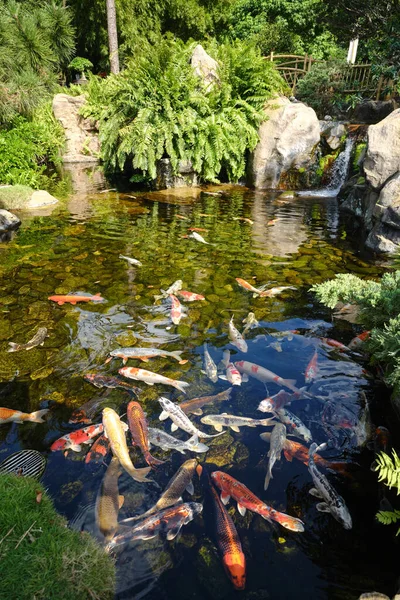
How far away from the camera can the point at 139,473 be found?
305 cm

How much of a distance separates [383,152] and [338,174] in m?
5.78

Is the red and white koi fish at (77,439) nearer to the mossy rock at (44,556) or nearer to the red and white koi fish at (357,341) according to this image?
the mossy rock at (44,556)

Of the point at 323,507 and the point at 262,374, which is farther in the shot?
the point at 262,374

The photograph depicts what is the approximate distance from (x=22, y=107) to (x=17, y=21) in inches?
202

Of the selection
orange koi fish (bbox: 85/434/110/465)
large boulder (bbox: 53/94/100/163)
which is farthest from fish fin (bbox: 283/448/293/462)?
large boulder (bbox: 53/94/100/163)

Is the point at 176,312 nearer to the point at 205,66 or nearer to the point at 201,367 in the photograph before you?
the point at 201,367

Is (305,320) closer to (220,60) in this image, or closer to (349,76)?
(220,60)

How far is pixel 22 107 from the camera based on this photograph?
40.1ft

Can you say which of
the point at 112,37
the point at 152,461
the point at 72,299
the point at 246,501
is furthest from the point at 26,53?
the point at 246,501

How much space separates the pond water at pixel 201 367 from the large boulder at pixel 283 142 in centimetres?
471

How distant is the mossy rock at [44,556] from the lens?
2.04m

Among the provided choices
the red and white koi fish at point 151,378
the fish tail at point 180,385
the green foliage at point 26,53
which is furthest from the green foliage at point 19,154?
the fish tail at point 180,385

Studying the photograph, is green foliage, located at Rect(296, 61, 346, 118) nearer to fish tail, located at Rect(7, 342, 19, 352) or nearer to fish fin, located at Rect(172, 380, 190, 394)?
fish fin, located at Rect(172, 380, 190, 394)

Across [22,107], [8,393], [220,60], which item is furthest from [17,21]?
Result: [8,393]
